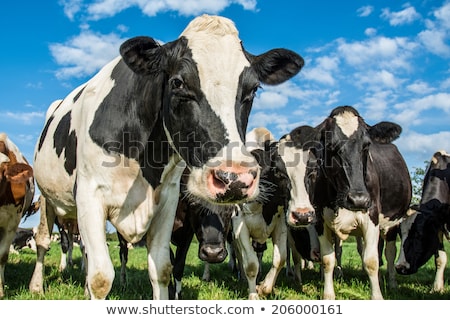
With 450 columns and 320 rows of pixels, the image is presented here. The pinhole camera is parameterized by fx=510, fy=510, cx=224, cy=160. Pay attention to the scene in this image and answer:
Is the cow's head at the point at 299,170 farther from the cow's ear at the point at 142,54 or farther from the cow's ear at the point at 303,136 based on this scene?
the cow's ear at the point at 142,54

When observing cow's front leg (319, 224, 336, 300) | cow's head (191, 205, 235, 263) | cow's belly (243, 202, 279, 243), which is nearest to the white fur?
cow's front leg (319, 224, 336, 300)

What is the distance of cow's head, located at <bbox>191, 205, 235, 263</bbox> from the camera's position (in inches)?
236

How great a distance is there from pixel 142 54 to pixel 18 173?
405 cm

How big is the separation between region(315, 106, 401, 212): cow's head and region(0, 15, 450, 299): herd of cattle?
19 millimetres

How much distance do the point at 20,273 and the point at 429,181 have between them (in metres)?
7.99

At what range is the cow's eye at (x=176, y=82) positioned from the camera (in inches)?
156

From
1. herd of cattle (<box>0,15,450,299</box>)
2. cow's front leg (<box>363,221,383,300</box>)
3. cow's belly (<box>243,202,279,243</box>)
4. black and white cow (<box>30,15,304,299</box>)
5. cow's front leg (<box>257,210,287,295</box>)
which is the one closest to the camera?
black and white cow (<box>30,15,304,299</box>)

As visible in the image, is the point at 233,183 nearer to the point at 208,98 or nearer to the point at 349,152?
the point at 208,98

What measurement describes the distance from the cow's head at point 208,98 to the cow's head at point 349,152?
3.41 meters

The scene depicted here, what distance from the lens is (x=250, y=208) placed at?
339 inches

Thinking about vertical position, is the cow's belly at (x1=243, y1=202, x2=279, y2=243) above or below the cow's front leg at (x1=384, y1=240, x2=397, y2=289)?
above

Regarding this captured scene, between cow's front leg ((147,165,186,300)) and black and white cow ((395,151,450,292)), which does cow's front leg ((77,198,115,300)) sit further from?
black and white cow ((395,151,450,292))
